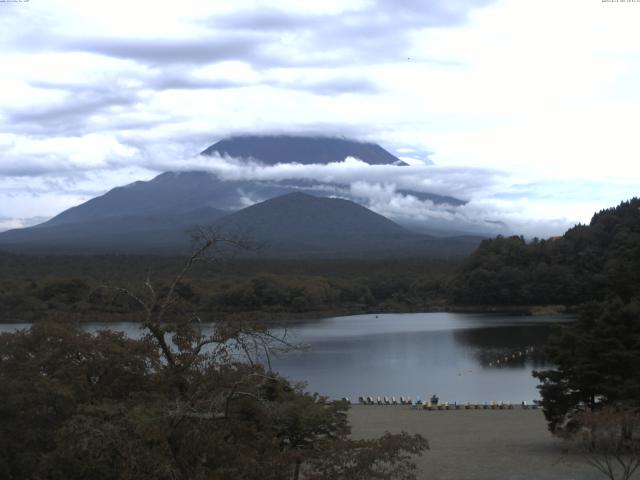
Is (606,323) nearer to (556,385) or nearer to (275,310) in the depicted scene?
(556,385)

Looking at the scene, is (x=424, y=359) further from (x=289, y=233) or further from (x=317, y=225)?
(x=317, y=225)

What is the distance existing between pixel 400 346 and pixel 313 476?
33742mm

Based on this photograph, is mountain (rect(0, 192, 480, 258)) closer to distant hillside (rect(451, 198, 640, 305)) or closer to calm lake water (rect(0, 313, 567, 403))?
distant hillside (rect(451, 198, 640, 305))

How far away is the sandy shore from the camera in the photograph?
12.9 m

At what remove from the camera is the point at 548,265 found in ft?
218

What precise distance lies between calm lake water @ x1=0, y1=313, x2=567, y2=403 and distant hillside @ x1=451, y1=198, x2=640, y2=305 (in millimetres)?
8966

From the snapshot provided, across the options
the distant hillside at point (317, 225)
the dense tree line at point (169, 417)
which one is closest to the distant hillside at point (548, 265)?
the dense tree line at point (169, 417)

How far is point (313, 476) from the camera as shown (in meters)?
7.07

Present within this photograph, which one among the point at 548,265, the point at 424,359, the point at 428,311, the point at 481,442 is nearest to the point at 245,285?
the point at 428,311

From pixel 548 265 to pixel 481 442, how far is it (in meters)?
52.5

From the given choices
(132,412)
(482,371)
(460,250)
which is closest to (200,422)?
(132,412)

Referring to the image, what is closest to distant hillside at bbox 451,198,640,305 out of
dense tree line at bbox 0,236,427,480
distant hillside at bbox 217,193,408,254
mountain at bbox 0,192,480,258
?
mountain at bbox 0,192,480,258

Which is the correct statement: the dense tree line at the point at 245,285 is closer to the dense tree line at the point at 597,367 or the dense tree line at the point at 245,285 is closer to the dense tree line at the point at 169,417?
the dense tree line at the point at 597,367

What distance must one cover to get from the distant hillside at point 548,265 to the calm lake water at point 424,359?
353 inches
